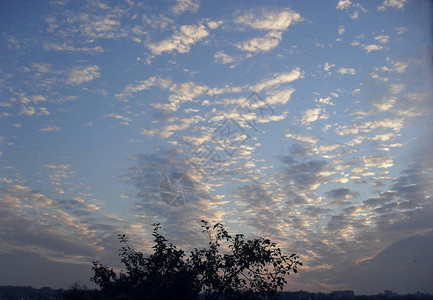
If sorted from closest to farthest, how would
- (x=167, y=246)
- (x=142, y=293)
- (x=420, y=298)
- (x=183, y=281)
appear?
(x=142, y=293) < (x=183, y=281) < (x=167, y=246) < (x=420, y=298)

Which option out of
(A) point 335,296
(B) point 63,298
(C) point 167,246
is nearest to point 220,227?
(C) point 167,246

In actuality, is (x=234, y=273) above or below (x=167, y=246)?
below

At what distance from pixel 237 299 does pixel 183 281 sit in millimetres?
3199

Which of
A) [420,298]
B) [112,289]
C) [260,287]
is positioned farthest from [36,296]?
[420,298]

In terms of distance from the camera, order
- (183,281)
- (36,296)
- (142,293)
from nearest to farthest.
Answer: (142,293) → (183,281) → (36,296)

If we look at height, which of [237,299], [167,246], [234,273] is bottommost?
[237,299]

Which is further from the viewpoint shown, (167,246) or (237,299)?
(167,246)

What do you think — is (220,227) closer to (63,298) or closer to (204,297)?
(204,297)

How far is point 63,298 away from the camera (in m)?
23.0

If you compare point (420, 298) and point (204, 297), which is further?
point (420, 298)

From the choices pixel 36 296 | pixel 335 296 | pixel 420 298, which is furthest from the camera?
pixel 335 296

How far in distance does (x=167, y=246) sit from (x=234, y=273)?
13.9 feet

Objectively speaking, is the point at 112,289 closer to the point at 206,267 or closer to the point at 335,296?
the point at 206,267

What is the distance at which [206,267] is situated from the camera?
18828mm
